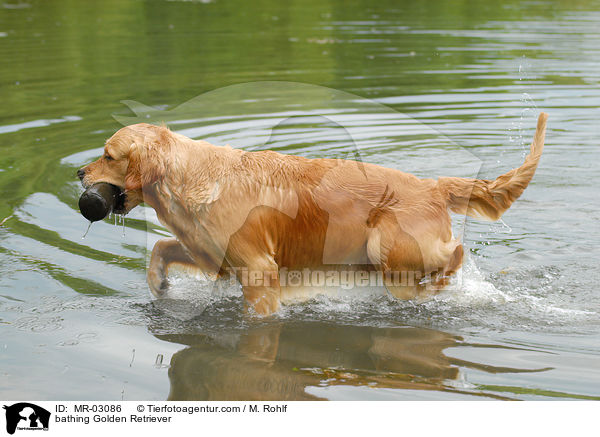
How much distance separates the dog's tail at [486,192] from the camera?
5.68 meters

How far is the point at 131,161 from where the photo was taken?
17.6 feet

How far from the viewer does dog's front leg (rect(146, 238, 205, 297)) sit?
610 centimetres

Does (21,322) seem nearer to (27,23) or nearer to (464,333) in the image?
(464,333)

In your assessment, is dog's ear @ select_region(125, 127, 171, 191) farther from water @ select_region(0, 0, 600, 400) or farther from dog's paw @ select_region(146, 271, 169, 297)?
water @ select_region(0, 0, 600, 400)

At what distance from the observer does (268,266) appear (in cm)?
565

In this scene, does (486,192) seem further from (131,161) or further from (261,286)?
(131,161)

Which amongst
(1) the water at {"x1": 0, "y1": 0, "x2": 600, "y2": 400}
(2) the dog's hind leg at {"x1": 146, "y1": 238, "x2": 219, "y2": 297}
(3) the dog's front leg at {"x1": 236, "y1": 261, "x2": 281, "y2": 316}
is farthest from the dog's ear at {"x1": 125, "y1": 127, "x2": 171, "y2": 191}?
(1) the water at {"x1": 0, "y1": 0, "x2": 600, "y2": 400}

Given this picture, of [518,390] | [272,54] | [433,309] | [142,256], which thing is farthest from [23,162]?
[272,54]

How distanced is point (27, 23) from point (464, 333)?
22016 mm

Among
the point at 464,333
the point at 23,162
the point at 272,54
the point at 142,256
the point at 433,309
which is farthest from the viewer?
the point at 272,54

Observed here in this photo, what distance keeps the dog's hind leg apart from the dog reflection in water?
74cm
